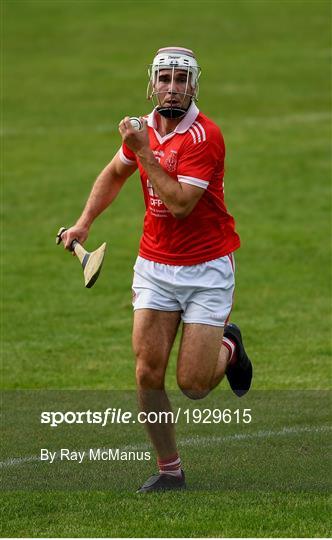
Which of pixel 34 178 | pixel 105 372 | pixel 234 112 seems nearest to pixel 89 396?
pixel 105 372

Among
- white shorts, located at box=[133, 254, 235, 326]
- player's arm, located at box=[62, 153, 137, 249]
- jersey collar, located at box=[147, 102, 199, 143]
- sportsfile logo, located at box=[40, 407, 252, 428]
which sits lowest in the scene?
sportsfile logo, located at box=[40, 407, 252, 428]

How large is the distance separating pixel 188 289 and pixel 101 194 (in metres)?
1.01

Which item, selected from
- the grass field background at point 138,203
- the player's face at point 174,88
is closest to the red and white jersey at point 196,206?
the player's face at point 174,88

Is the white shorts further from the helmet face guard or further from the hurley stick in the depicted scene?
the helmet face guard

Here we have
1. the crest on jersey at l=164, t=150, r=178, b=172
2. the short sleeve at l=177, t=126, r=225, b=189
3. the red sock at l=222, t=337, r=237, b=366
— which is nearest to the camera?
the short sleeve at l=177, t=126, r=225, b=189

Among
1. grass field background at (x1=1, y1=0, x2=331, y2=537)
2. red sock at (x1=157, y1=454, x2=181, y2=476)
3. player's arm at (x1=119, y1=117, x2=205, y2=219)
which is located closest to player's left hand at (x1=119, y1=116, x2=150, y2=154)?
player's arm at (x1=119, y1=117, x2=205, y2=219)

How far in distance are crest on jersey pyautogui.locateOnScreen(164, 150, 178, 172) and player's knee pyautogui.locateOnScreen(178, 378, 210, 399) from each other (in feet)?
4.29

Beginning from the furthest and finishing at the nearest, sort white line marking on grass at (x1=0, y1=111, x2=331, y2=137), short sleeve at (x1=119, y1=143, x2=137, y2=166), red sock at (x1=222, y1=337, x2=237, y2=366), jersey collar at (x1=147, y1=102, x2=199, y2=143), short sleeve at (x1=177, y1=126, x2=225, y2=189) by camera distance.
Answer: white line marking on grass at (x1=0, y1=111, x2=331, y2=137) → red sock at (x1=222, y1=337, x2=237, y2=366) → short sleeve at (x1=119, y1=143, x2=137, y2=166) → jersey collar at (x1=147, y1=102, x2=199, y2=143) → short sleeve at (x1=177, y1=126, x2=225, y2=189)

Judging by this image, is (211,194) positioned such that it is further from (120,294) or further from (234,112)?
(234,112)

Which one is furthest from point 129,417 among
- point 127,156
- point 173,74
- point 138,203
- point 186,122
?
point 138,203

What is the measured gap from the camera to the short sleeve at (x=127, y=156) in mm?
8344

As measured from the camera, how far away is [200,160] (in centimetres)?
788

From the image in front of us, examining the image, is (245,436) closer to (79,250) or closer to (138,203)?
(79,250)

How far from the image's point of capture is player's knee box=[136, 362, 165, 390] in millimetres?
7840
